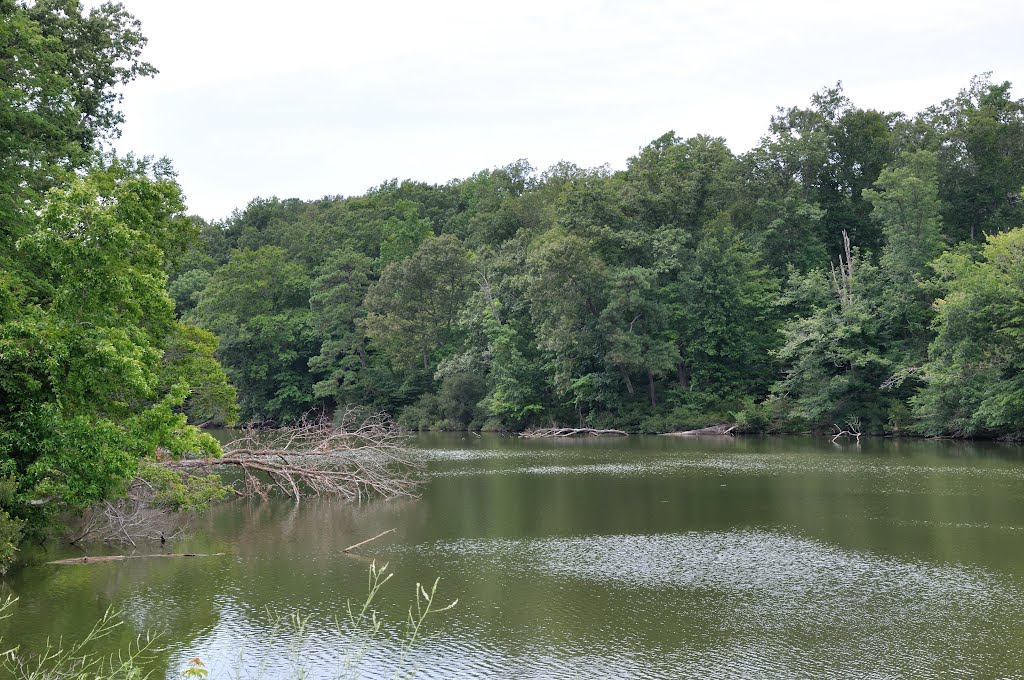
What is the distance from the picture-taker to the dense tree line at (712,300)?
38719mm

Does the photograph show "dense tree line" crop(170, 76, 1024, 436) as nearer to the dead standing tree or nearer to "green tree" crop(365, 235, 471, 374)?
"green tree" crop(365, 235, 471, 374)

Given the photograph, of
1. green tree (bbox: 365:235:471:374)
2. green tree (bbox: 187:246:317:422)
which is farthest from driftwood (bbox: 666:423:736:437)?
green tree (bbox: 187:246:317:422)

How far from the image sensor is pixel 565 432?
151ft

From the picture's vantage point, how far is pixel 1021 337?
31781 mm

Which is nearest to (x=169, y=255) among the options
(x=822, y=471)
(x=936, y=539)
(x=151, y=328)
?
(x=151, y=328)

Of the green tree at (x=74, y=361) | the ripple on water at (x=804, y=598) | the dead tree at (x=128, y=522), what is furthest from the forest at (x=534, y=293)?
the ripple on water at (x=804, y=598)

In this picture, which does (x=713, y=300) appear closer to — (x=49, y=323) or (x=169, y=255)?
(x=169, y=255)

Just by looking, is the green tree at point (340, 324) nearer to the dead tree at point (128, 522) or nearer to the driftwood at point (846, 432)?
the driftwood at point (846, 432)

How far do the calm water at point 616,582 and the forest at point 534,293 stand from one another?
83.7 inches

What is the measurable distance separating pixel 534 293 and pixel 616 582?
110ft

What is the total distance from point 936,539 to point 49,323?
14382mm

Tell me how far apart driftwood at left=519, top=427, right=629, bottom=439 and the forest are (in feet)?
3.82

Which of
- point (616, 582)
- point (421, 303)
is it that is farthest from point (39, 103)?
point (421, 303)

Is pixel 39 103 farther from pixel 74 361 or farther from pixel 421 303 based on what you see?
pixel 421 303
